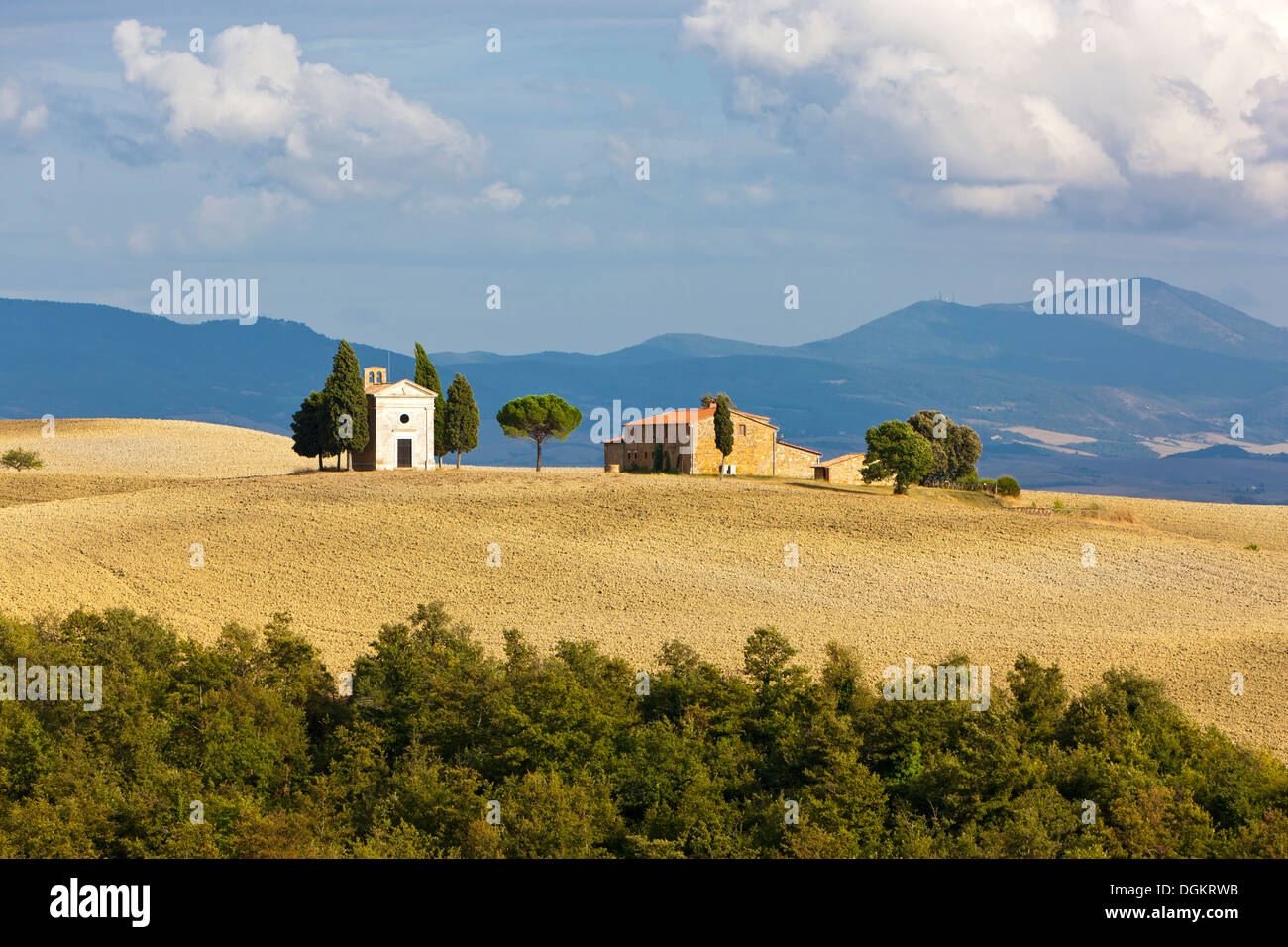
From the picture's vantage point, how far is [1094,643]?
4872 cm

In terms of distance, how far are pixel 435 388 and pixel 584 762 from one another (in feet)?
177

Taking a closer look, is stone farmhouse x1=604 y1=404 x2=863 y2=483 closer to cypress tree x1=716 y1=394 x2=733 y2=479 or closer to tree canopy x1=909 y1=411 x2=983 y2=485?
cypress tree x1=716 y1=394 x2=733 y2=479

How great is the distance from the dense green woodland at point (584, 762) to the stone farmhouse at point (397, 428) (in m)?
39.7

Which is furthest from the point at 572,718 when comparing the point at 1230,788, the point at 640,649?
the point at 1230,788

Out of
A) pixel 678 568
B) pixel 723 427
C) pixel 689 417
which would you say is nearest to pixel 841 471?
pixel 723 427

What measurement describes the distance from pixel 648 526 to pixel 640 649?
71.9ft

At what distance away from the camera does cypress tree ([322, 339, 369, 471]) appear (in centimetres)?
7850

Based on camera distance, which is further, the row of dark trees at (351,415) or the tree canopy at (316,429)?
the tree canopy at (316,429)

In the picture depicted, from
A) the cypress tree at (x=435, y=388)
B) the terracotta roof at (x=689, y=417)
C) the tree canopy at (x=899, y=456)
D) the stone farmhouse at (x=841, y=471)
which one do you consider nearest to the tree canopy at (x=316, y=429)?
the cypress tree at (x=435, y=388)

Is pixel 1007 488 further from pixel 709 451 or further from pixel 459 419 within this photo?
pixel 459 419

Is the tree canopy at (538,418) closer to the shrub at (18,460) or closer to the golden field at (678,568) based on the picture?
the golden field at (678,568)

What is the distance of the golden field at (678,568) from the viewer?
48.7m
